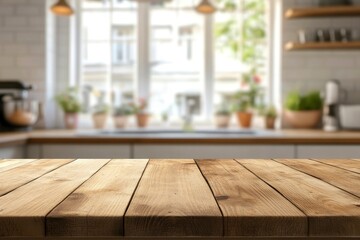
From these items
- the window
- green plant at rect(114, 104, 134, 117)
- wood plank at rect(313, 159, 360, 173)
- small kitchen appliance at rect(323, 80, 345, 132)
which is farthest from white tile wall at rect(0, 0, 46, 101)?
wood plank at rect(313, 159, 360, 173)

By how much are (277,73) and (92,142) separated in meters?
1.65

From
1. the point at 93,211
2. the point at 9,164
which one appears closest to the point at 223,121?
A: the point at 9,164

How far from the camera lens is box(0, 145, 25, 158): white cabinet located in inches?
95.1

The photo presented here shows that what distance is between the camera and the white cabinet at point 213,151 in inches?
105

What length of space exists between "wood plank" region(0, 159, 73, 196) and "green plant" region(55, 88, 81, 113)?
7.05 ft

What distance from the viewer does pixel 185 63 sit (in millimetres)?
3855

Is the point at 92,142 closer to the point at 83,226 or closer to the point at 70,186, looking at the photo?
the point at 70,186

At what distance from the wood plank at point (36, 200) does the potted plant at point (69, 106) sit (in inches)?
94.0

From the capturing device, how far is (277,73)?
11.9ft

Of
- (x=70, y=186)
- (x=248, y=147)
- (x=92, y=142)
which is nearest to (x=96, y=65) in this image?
(x=92, y=142)

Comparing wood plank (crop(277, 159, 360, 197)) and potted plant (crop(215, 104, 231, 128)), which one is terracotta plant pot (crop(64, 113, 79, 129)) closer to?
potted plant (crop(215, 104, 231, 128))

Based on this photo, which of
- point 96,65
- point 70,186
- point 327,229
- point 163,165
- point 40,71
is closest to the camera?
point 327,229

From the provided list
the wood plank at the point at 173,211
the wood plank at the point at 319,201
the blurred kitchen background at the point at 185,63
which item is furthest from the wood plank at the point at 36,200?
the blurred kitchen background at the point at 185,63

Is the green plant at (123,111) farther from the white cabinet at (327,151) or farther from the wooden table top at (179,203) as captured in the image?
the wooden table top at (179,203)
